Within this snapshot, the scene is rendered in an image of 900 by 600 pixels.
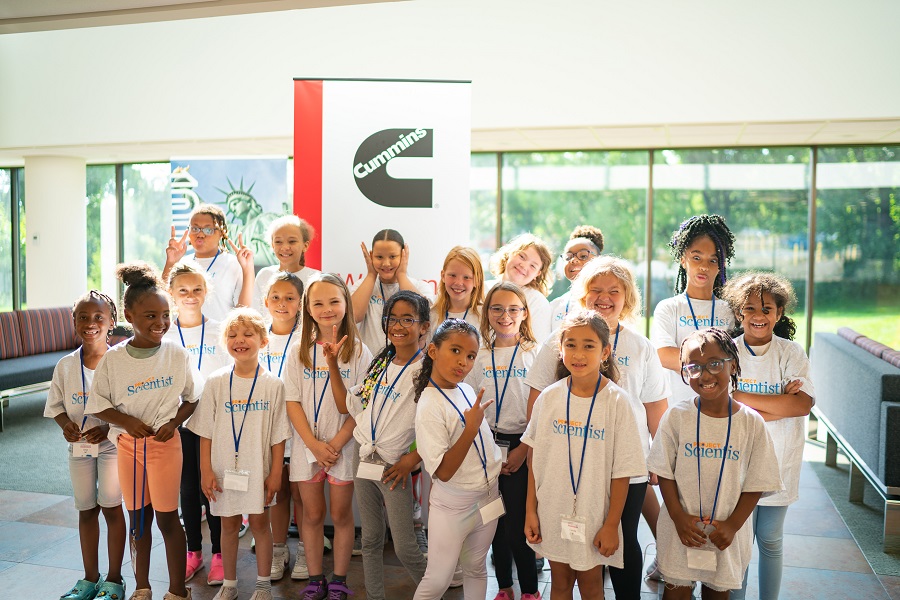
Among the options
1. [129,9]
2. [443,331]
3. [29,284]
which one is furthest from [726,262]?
[29,284]

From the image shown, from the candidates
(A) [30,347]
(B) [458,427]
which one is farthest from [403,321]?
(A) [30,347]

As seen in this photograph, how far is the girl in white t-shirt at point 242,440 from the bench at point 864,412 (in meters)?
3.30

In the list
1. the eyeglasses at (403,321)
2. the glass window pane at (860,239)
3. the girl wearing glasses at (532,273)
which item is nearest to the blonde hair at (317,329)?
the eyeglasses at (403,321)

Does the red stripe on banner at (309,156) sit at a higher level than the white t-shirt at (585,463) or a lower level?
higher

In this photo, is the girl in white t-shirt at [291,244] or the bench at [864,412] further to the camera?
the bench at [864,412]

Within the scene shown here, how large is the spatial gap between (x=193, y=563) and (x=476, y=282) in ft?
6.47

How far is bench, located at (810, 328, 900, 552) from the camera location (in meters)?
3.92

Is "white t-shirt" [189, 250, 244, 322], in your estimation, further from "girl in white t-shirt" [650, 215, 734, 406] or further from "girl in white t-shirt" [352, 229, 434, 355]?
"girl in white t-shirt" [650, 215, 734, 406]

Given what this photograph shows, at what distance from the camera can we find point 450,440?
268cm

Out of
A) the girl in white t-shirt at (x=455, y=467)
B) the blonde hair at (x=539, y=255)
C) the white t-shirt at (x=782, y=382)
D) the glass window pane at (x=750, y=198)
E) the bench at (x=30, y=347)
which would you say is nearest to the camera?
the girl in white t-shirt at (x=455, y=467)

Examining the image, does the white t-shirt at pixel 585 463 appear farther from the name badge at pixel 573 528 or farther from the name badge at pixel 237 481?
the name badge at pixel 237 481

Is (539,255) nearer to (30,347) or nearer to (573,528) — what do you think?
(573,528)

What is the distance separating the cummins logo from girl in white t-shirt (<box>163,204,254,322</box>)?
92 centimetres

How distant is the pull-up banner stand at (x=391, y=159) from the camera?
3.85 m
